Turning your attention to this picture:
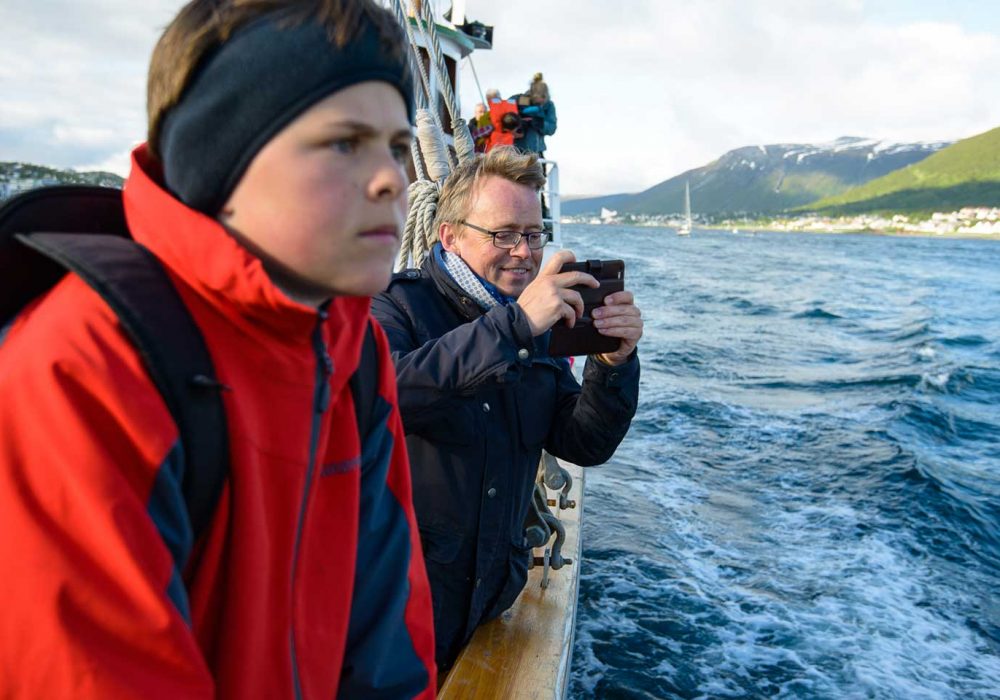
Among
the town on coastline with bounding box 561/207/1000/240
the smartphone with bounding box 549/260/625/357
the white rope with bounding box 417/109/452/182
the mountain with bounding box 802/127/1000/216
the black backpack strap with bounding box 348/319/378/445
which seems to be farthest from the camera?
the mountain with bounding box 802/127/1000/216

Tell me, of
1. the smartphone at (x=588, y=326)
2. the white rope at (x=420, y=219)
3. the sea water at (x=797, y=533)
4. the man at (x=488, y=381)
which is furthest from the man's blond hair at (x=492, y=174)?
the sea water at (x=797, y=533)

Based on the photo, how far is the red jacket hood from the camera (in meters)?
0.91

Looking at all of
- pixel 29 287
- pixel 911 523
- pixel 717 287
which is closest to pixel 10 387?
pixel 29 287

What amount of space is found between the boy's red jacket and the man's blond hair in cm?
134

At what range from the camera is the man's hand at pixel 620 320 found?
230 centimetres

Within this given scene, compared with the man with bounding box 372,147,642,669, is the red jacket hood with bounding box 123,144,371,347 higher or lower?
higher

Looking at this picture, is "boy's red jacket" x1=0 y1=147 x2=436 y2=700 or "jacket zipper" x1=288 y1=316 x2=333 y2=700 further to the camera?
"jacket zipper" x1=288 y1=316 x2=333 y2=700

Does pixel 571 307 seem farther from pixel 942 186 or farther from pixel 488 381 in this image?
pixel 942 186

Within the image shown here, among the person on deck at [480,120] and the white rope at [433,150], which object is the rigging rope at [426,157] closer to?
the white rope at [433,150]

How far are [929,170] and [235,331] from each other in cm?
19427

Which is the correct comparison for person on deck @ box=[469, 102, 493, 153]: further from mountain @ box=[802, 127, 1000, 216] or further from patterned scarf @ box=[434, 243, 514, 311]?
mountain @ box=[802, 127, 1000, 216]

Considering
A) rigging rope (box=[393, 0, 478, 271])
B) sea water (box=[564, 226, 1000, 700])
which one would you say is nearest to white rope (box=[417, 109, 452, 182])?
rigging rope (box=[393, 0, 478, 271])

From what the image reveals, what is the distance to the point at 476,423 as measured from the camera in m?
2.26

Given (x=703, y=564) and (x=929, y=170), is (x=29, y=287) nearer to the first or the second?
(x=703, y=564)
